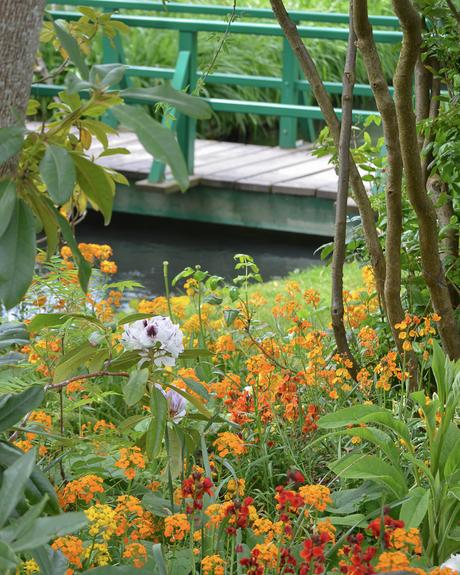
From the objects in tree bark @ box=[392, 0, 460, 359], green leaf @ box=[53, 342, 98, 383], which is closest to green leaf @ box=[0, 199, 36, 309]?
green leaf @ box=[53, 342, 98, 383]

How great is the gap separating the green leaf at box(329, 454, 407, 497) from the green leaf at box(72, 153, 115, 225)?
41.3 inches

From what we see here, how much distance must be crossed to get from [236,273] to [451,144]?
15.3 ft

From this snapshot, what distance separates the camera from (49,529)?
1346 millimetres

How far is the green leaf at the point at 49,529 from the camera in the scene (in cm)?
133

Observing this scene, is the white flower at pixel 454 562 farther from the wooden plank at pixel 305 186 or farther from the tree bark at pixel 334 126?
the wooden plank at pixel 305 186

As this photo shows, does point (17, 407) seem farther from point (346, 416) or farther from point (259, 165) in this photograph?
point (259, 165)

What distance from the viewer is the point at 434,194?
3686 millimetres

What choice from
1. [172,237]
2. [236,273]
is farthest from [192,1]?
[236,273]

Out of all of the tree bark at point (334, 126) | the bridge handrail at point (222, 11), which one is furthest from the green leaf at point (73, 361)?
the bridge handrail at point (222, 11)

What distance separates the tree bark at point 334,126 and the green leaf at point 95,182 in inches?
70.6

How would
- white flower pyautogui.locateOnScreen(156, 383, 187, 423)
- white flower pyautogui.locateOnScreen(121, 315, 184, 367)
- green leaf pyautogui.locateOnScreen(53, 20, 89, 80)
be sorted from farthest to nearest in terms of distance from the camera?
white flower pyautogui.locateOnScreen(156, 383, 187, 423) < white flower pyautogui.locateOnScreen(121, 315, 184, 367) < green leaf pyautogui.locateOnScreen(53, 20, 89, 80)

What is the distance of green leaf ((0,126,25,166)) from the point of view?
1.54 metres

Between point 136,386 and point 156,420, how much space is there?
9cm

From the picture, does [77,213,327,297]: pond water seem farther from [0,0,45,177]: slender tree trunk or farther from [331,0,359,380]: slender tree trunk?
[0,0,45,177]: slender tree trunk
